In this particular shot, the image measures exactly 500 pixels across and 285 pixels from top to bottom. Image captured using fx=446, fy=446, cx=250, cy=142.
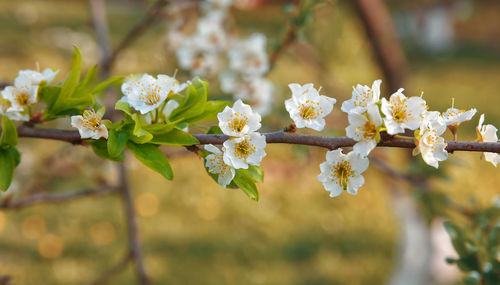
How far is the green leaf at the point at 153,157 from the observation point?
28.1 inches

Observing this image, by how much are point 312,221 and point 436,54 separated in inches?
274

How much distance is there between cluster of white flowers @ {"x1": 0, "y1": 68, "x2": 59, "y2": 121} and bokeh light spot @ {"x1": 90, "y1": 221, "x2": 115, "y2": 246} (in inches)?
89.7

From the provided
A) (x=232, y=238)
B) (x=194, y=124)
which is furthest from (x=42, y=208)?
(x=194, y=124)

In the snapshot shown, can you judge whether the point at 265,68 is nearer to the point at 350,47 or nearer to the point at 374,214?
the point at 374,214

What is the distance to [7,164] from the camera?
777 mm

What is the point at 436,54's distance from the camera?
902 centimetres

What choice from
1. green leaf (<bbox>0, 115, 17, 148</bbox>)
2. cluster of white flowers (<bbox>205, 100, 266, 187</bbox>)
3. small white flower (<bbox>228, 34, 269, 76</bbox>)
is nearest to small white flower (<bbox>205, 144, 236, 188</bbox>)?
cluster of white flowers (<bbox>205, 100, 266, 187</bbox>)

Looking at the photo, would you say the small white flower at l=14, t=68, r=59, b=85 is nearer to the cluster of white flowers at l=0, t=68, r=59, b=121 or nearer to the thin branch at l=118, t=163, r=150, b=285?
the cluster of white flowers at l=0, t=68, r=59, b=121

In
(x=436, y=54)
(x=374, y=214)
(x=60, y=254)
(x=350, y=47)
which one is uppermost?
(x=436, y=54)

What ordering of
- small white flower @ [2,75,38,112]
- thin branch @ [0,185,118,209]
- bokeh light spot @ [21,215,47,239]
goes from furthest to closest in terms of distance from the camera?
bokeh light spot @ [21,215,47,239]
thin branch @ [0,185,118,209]
small white flower @ [2,75,38,112]

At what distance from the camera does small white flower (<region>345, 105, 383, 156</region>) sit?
67cm

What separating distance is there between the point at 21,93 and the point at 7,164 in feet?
0.43

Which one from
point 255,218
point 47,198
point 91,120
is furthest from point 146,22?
point 255,218

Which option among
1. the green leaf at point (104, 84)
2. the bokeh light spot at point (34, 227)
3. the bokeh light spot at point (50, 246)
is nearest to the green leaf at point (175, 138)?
the green leaf at point (104, 84)
